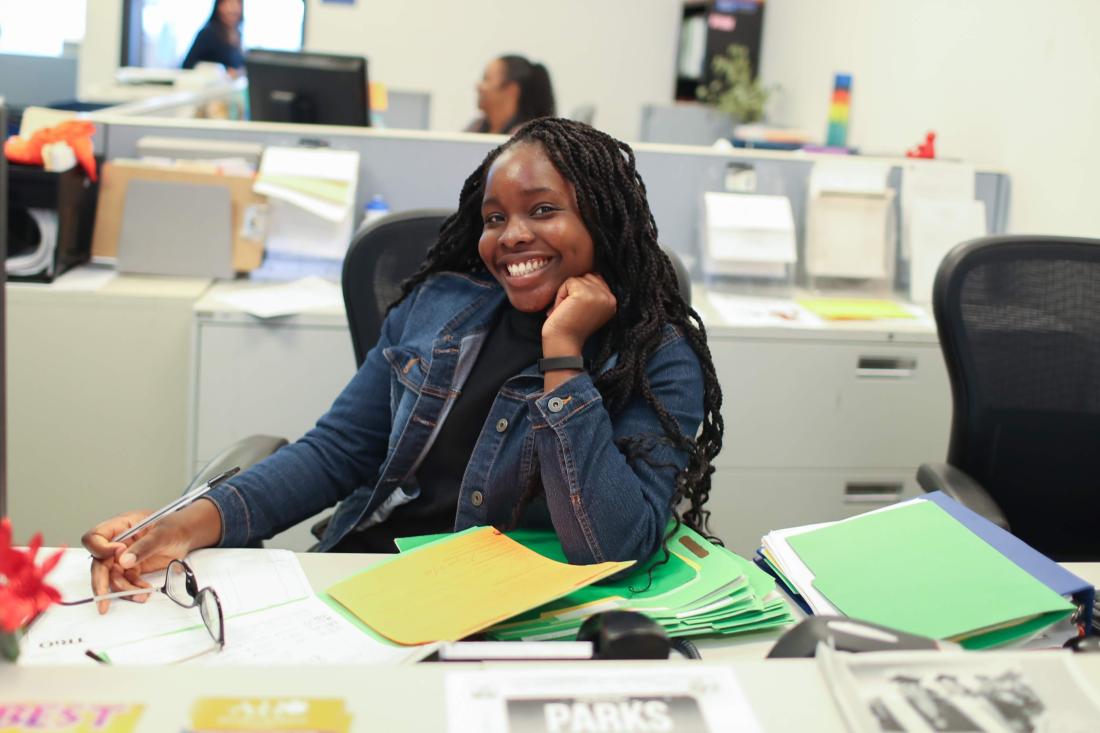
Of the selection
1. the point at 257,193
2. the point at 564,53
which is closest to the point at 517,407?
the point at 257,193

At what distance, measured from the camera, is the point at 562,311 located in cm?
127

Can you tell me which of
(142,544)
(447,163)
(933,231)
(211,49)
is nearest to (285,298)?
(447,163)

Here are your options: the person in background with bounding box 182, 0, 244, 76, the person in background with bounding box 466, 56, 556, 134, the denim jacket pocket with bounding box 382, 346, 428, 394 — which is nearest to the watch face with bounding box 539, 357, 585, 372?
the denim jacket pocket with bounding box 382, 346, 428, 394

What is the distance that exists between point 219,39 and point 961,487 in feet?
16.4

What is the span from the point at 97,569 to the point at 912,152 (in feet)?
8.46

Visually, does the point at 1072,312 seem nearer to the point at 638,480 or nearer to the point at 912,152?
the point at 638,480

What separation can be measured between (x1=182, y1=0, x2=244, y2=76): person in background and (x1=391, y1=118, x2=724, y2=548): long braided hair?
4667mm

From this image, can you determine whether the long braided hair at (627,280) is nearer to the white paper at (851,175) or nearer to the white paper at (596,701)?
the white paper at (596,701)

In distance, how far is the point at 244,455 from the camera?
1.50 metres

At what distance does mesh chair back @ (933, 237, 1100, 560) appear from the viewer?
64.7 inches

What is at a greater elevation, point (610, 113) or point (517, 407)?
point (610, 113)

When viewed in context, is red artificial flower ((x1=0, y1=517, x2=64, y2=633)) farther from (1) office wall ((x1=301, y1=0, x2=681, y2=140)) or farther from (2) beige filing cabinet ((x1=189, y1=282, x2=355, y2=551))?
(1) office wall ((x1=301, y1=0, x2=681, y2=140))

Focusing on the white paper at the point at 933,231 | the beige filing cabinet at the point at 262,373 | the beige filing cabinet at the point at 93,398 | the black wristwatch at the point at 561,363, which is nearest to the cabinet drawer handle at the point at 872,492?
the white paper at the point at 933,231

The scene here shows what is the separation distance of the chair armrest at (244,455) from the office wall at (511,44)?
4934 millimetres
